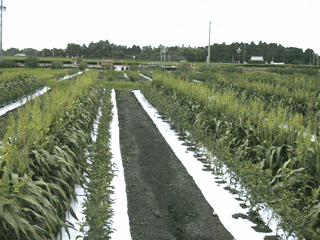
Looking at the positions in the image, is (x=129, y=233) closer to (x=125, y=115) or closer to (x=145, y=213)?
(x=145, y=213)

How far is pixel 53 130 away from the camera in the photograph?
5520 millimetres

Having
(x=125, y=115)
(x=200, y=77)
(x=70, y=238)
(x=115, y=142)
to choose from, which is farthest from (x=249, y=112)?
(x=200, y=77)

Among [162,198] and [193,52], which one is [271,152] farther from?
[193,52]

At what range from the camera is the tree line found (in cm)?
10312

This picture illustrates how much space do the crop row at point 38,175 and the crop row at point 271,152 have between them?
7.90 feet

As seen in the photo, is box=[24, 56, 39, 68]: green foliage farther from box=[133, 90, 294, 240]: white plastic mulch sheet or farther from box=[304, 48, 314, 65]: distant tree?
box=[304, 48, 314, 65]: distant tree

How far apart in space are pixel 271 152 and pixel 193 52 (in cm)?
10549

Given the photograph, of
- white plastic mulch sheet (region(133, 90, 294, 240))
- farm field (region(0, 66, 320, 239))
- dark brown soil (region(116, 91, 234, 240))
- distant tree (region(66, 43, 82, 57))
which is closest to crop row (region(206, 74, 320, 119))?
white plastic mulch sheet (region(133, 90, 294, 240))

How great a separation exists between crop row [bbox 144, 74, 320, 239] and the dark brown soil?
727mm

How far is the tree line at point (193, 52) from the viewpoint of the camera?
10312cm

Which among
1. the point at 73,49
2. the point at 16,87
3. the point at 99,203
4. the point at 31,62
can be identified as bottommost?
the point at 99,203

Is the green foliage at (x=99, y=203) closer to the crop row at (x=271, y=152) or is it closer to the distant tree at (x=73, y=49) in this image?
the crop row at (x=271, y=152)

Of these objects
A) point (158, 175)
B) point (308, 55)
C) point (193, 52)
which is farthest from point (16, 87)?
point (308, 55)

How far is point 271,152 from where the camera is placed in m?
5.81
